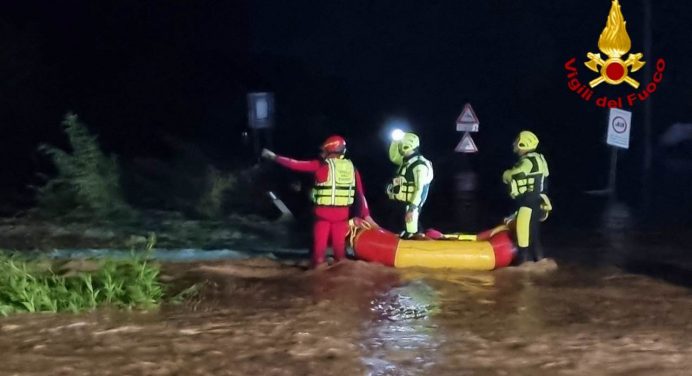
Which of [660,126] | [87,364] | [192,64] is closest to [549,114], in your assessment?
[660,126]

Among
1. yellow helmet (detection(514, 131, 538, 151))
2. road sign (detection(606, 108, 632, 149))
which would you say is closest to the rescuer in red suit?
yellow helmet (detection(514, 131, 538, 151))

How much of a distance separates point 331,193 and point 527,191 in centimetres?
235

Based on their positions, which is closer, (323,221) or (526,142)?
(323,221)

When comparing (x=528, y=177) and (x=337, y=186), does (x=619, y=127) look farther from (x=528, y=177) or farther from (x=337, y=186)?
(x=337, y=186)

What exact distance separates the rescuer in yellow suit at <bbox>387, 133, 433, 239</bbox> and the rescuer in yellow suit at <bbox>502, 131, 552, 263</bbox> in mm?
1009

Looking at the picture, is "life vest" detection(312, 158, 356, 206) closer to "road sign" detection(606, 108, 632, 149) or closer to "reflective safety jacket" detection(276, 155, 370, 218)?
"reflective safety jacket" detection(276, 155, 370, 218)

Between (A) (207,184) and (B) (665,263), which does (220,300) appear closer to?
(B) (665,263)

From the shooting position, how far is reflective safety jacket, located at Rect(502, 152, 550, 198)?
497 inches

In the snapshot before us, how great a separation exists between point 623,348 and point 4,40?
Answer: 20.0 meters

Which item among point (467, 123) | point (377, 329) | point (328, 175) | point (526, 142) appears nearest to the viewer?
point (377, 329)

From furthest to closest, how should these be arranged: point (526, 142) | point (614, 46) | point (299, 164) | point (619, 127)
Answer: point (614, 46), point (619, 127), point (526, 142), point (299, 164)

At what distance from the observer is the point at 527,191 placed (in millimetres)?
12641

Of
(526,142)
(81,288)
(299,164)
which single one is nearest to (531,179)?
(526,142)

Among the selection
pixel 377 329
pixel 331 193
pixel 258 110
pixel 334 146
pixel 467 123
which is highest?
pixel 258 110
